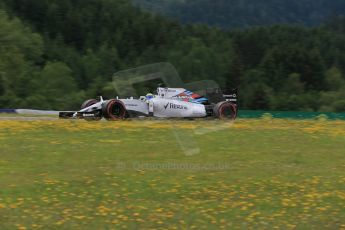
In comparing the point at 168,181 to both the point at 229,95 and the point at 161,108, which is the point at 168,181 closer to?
the point at 161,108

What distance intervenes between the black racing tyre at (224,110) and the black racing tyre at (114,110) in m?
4.76

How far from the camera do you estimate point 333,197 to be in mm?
12148

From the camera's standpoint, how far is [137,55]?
13188cm

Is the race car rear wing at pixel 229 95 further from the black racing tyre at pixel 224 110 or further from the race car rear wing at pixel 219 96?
the black racing tyre at pixel 224 110

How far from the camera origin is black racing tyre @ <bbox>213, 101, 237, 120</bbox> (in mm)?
28844

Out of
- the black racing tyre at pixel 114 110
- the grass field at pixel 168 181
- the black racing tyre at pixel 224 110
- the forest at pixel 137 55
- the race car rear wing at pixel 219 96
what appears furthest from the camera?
the forest at pixel 137 55

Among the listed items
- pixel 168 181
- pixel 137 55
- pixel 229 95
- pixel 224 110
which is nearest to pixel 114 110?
pixel 224 110

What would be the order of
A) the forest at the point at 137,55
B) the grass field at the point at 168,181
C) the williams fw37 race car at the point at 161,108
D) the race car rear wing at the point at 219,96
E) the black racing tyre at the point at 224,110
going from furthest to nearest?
1. the forest at the point at 137,55
2. the race car rear wing at the point at 219,96
3. the black racing tyre at the point at 224,110
4. the williams fw37 race car at the point at 161,108
5. the grass field at the point at 168,181

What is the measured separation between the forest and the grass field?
48815mm

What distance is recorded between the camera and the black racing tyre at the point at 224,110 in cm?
2884

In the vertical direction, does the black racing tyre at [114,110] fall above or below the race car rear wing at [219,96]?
below

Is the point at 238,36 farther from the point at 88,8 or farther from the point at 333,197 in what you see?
the point at 333,197

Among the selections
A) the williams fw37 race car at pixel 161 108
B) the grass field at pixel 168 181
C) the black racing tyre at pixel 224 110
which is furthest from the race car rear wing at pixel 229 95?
the grass field at pixel 168 181

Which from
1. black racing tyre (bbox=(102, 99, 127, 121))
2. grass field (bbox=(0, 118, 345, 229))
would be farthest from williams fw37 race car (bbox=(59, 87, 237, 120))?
grass field (bbox=(0, 118, 345, 229))
